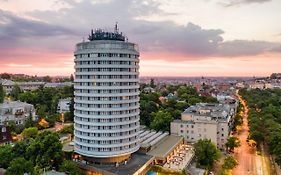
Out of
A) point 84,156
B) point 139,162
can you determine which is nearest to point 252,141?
point 139,162

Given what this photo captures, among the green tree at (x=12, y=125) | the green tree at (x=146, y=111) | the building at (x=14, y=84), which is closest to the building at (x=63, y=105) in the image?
the green tree at (x=12, y=125)

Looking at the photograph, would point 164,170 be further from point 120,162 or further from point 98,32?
point 98,32

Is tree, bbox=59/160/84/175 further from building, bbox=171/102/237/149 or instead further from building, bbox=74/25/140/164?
building, bbox=171/102/237/149

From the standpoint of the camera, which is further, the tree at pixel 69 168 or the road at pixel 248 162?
the road at pixel 248 162

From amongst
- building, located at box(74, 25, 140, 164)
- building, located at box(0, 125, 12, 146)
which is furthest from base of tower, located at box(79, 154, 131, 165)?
→ building, located at box(0, 125, 12, 146)

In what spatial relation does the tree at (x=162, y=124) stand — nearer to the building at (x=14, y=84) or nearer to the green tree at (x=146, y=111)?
the green tree at (x=146, y=111)

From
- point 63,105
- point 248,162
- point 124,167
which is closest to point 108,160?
point 124,167
